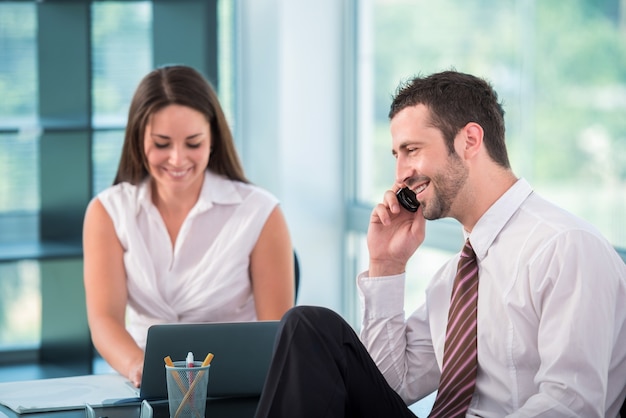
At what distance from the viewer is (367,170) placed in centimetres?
436

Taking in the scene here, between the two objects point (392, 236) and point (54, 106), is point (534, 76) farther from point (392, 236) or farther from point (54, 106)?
point (54, 106)

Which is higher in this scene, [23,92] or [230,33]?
[230,33]

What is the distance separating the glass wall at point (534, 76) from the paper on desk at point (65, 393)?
1.08 m

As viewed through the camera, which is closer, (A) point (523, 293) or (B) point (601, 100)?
(A) point (523, 293)

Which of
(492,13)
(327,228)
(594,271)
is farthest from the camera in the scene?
(327,228)

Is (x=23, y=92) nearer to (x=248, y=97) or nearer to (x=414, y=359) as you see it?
(x=248, y=97)

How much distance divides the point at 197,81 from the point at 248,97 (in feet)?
5.10

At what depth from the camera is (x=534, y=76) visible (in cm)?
338

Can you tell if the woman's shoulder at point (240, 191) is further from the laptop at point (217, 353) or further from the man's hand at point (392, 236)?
the laptop at point (217, 353)

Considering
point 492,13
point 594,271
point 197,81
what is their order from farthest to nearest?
point 492,13 → point 197,81 → point 594,271

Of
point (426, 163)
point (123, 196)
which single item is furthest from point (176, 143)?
point (426, 163)

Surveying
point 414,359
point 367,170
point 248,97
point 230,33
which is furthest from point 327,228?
point 414,359

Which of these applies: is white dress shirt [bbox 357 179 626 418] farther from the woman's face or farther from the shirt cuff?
the woman's face

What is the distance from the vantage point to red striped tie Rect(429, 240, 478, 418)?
76.7 inches
